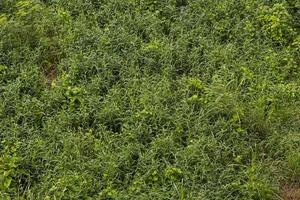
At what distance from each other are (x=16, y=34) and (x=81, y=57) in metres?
0.95

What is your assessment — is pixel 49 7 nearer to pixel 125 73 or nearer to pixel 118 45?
pixel 118 45

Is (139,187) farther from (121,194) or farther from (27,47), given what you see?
(27,47)

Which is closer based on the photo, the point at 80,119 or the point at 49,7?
the point at 80,119

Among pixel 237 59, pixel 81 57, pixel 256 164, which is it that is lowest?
pixel 256 164

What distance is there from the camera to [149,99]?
17.3 ft

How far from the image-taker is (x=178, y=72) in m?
5.79

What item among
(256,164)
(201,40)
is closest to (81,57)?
(201,40)

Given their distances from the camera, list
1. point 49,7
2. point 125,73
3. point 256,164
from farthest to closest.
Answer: point 49,7, point 125,73, point 256,164

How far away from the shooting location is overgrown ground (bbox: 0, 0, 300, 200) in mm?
4605

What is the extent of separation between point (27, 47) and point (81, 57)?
710mm

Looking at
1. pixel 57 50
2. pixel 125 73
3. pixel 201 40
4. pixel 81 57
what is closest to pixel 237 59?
pixel 201 40

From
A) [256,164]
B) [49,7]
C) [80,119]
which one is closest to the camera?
[256,164]

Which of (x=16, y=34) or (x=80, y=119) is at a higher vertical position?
(x=16, y=34)

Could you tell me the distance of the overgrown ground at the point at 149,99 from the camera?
461 centimetres
